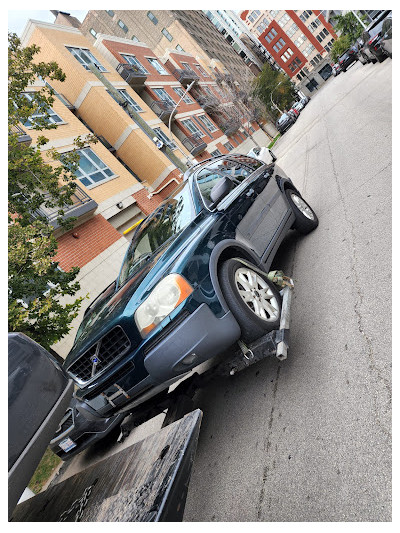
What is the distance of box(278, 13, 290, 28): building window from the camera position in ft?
263

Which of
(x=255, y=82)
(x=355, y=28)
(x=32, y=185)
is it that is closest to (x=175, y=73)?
(x=255, y=82)

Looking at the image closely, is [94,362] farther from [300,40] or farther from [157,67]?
[300,40]

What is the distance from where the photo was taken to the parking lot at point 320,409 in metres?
2.09

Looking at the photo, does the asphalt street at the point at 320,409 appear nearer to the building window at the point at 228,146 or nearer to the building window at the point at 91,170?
the building window at the point at 91,170

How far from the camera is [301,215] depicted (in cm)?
526

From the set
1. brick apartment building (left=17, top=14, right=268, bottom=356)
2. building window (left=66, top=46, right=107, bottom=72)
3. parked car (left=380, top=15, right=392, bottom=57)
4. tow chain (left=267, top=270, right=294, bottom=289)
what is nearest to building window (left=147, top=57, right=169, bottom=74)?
brick apartment building (left=17, top=14, right=268, bottom=356)

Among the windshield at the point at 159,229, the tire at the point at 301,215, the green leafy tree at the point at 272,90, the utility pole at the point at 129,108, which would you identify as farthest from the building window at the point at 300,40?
the windshield at the point at 159,229

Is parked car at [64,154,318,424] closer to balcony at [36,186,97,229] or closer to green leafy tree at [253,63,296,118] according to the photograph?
balcony at [36,186,97,229]

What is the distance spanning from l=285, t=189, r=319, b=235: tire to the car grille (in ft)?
11.2

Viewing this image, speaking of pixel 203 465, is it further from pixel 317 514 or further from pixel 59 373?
pixel 59 373

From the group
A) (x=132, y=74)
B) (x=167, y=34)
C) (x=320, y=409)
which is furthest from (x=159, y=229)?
(x=167, y=34)

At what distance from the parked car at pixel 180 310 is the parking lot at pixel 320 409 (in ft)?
1.88

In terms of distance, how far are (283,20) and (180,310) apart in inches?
3923

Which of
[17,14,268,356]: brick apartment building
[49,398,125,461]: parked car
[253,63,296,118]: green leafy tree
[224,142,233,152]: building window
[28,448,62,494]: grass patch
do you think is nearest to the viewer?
[49,398,125,461]: parked car
